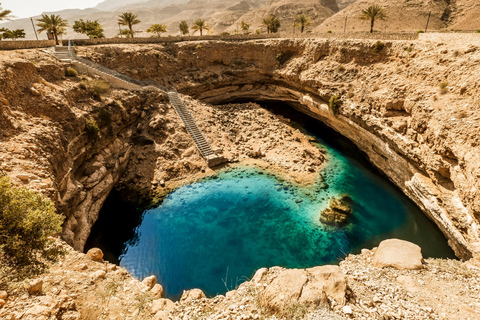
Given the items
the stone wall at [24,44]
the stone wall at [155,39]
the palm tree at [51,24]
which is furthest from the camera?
the stone wall at [155,39]

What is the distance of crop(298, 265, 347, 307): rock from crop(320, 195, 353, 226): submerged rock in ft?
33.0

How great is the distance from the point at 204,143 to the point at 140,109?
30.4 feet

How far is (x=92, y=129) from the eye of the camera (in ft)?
70.0

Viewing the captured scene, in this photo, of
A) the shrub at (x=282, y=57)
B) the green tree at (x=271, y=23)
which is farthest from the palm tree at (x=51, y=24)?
the green tree at (x=271, y=23)

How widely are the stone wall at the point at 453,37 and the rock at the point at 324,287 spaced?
22.8 meters

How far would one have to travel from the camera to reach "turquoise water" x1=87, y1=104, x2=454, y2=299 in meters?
17.4

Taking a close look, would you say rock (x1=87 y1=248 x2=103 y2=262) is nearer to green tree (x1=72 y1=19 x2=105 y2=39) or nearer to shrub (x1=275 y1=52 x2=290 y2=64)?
shrub (x1=275 y1=52 x2=290 y2=64)

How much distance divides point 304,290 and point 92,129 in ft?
70.2

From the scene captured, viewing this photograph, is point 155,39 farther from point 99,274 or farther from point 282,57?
point 99,274

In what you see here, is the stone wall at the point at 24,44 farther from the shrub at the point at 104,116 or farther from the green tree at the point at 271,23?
the green tree at the point at 271,23

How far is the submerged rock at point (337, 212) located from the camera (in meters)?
20.7

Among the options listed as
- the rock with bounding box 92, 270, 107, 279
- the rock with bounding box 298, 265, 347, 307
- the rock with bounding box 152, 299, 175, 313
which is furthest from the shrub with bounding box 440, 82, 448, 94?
the rock with bounding box 92, 270, 107, 279

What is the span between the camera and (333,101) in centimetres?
2823

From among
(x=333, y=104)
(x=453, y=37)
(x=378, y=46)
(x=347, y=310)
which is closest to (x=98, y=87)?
(x=333, y=104)
